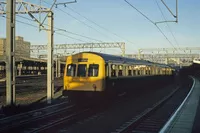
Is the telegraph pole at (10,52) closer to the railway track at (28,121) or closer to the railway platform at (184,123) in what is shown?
the railway track at (28,121)

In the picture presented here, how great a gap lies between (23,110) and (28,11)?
390 inches

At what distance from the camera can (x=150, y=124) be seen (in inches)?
450

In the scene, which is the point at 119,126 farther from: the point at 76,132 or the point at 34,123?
the point at 34,123

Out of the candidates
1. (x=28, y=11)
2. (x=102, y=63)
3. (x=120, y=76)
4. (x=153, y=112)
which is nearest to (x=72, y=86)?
(x=102, y=63)

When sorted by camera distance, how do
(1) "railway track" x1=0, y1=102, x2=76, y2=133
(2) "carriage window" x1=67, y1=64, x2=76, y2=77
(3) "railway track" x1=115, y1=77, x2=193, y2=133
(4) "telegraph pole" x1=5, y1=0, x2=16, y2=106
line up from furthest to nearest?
(2) "carriage window" x1=67, y1=64, x2=76, y2=77
(4) "telegraph pole" x1=5, y1=0, x2=16, y2=106
(3) "railway track" x1=115, y1=77, x2=193, y2=133
(1) "railway track" x1=0, y1=102, x2=76, y2=133

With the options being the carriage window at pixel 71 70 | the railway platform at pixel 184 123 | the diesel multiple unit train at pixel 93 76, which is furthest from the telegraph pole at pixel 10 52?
the railway platform at pixel 184 123

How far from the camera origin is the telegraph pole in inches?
541

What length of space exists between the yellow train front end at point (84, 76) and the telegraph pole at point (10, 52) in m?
3.00

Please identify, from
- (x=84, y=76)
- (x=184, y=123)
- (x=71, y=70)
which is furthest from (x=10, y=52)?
(x=184, y=123)

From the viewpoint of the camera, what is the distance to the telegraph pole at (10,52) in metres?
13.7

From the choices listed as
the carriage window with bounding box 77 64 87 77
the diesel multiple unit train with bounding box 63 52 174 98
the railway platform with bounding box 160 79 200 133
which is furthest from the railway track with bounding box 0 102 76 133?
the railway platform with bounding box 160 79 200 133

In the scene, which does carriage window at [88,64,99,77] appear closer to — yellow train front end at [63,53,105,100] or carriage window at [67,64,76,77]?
yellow train front end at [63,53,105,100]

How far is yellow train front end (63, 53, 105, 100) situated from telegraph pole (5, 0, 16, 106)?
3.00 meters

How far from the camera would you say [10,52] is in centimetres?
1396
